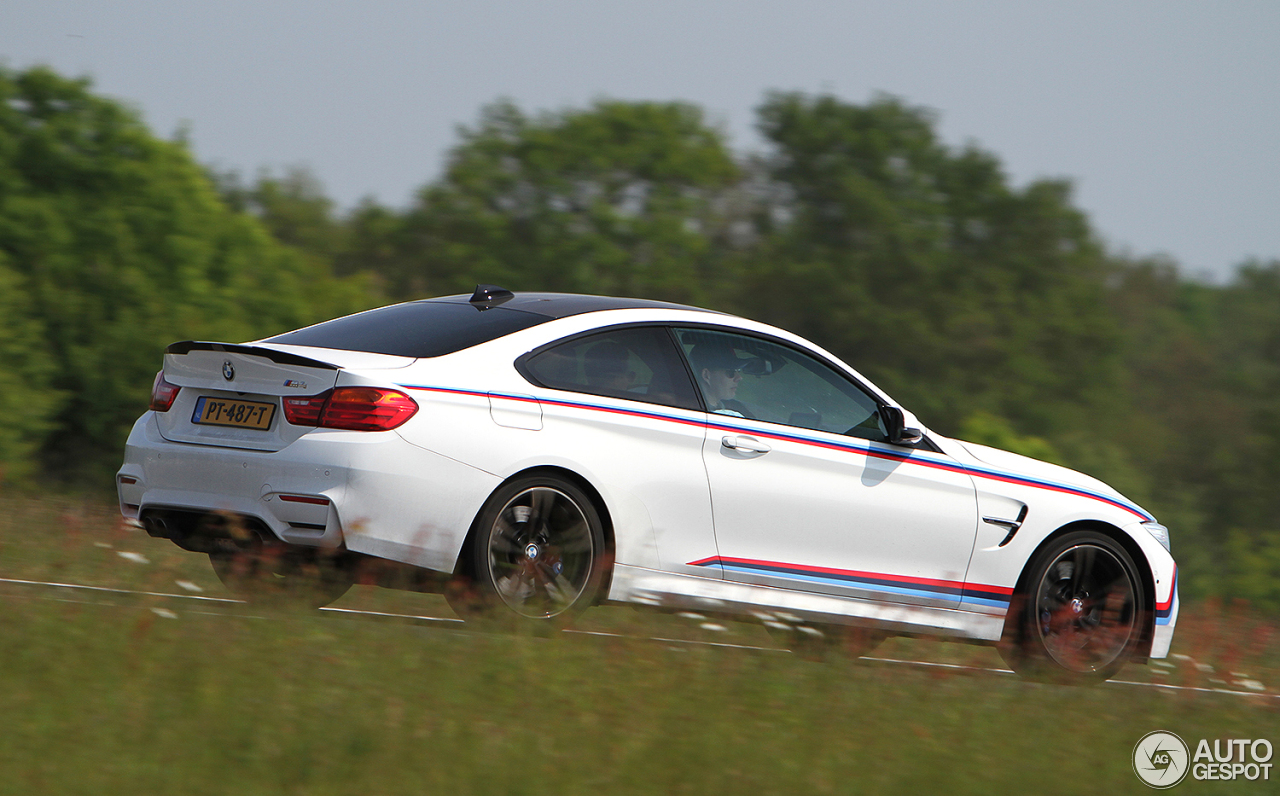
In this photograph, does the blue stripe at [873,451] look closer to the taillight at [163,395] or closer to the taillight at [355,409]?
the taillight at [355,409]

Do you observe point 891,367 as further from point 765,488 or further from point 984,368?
point 765,488

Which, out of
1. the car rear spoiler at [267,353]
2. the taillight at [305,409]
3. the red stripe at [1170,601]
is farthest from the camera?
the red stripe at [1170,601]

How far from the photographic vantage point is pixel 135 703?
4371 millimetres

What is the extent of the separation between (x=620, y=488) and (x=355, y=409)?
3.91 ft

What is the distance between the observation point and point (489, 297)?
6.80 meters

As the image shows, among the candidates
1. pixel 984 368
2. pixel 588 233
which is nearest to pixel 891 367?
pixel 984 368

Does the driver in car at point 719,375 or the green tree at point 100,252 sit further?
the green tree at point 100,252

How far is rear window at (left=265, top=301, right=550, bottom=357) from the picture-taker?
6.12 meters

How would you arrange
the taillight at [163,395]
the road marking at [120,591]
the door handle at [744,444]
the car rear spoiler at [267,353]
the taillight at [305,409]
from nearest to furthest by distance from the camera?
the taillight at [305,409]
the car rear spoiler at [267,353]
the taillight at [163,395]
the road marking at [120,591]
the door handle at [744,444]

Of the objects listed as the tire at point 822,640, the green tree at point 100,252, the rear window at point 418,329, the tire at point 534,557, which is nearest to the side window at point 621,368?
the rear window at point 418,329

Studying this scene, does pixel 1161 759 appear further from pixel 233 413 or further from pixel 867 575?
pixel 233 413

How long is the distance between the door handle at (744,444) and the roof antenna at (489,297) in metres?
1.26

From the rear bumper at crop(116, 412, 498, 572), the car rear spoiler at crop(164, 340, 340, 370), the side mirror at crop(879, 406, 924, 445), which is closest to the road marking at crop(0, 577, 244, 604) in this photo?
the rear bumper at crop(116, 412, 498, 572)

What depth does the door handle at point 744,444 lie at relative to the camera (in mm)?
6441
